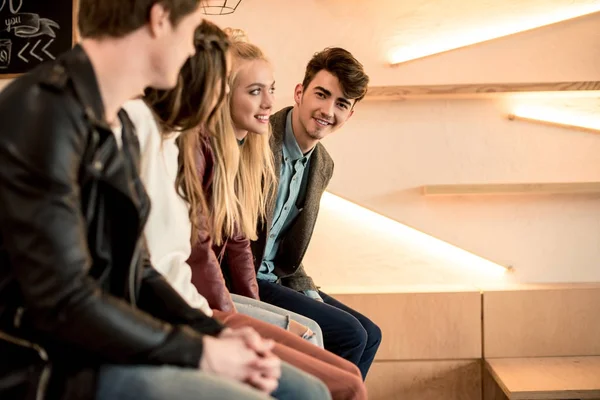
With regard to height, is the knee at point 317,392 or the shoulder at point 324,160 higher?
the shoulder at point 324,160

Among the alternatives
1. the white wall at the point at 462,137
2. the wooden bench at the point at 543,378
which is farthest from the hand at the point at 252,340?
the white wall at the point at 462,137

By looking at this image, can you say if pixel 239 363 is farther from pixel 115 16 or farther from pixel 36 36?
pixel 36 36

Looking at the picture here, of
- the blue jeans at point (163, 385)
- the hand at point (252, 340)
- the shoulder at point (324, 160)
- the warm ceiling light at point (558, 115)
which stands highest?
the warm ceiling light at point (558, 115)

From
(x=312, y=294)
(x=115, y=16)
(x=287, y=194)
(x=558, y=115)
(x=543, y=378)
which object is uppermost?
(x=558, y=115)

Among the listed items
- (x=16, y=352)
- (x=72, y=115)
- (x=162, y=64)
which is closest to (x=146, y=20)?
(x=162, y=64)

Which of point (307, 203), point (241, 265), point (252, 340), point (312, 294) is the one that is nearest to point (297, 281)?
point (312, 294)

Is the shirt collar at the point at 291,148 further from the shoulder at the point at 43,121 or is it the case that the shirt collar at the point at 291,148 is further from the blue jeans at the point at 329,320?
the shoulder at the point at 43,121

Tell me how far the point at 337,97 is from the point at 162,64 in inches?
69.4

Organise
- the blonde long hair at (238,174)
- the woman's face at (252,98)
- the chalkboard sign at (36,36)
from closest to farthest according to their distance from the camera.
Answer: the blonde long hair at (238,174)
the woman's face at (252,98)
the chalkboard sign at (36,36)

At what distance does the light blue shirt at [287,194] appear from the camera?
9.24 ft

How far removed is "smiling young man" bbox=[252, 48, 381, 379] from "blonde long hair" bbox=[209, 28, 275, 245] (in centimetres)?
17

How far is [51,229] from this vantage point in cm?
109

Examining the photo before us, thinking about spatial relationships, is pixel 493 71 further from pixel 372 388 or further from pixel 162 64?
pixel 162 64

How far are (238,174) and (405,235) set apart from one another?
1.42 metres
